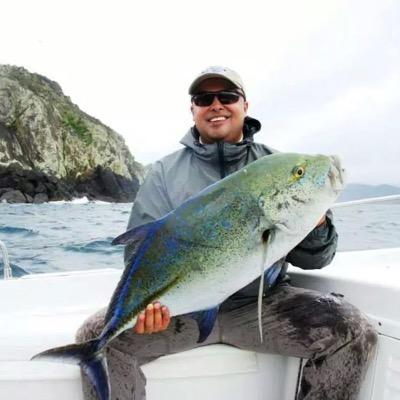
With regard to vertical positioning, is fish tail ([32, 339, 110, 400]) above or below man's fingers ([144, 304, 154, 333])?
below

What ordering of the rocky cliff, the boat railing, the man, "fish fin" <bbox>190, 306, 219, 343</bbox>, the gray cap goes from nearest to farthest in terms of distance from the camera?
1. "fish fin" <bbox>190, 306, 219, 343</bbox>
2. the man
3. the gray cap
4. the boat railing
5. the rocky cliff

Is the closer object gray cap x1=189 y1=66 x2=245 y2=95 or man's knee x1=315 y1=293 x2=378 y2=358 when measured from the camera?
man's knee x1=315 y1=293 x2=378 y2=358

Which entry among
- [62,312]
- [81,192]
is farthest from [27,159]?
[62,312]

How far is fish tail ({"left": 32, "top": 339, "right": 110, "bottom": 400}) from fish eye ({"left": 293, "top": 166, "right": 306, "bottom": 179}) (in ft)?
3.40

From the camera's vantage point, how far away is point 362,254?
3914 mm

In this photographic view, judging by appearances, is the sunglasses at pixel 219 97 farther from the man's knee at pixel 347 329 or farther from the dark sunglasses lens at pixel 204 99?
the man's knee at pixel 347 329

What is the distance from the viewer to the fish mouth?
5.96ft

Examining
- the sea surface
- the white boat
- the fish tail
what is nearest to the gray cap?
the white boat

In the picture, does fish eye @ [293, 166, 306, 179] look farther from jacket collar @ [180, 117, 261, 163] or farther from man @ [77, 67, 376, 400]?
jacket collar @ [180, 117, 261, 163]

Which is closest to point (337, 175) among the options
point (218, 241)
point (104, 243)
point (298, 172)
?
point (298, 172)

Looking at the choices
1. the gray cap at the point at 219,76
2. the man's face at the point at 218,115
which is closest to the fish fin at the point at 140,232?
the man's face at the point at 218,115

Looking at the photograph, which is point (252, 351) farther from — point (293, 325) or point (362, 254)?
point (362, 254)

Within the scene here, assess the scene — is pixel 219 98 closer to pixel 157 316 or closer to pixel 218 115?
pixel 218 115

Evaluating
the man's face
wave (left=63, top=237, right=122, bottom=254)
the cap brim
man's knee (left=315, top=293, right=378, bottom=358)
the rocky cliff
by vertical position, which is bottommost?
wave (left=63, top=237, right=122, bottom=254)
